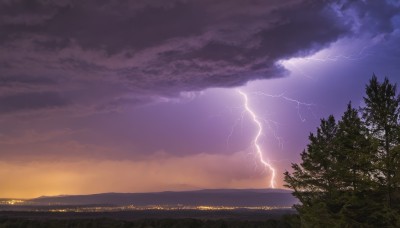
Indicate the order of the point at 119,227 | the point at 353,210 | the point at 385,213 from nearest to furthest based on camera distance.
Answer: the point at 385,213, the point at 353,210, the point at 119,227

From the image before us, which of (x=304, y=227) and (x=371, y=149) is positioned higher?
(x=371, y=149)

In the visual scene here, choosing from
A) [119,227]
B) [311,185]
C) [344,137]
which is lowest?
[119,227]

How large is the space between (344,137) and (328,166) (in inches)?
291

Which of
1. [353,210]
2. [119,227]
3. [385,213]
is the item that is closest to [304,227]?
[353,210]

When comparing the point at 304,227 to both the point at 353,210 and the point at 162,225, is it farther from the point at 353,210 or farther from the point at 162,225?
the point at 162,225

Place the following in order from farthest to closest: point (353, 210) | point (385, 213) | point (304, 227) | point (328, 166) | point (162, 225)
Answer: point (162, 225), point (328, 166), point (304, 227), point (353, 210), point (385, 213)

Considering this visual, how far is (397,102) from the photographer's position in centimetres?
2542

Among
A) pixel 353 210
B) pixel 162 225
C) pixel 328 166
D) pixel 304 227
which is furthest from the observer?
pixel 162 225

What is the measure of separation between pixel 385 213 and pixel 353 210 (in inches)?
84.4

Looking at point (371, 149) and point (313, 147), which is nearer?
point (371, 149)

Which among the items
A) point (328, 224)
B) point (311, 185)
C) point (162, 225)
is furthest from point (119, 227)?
point (328, 224)

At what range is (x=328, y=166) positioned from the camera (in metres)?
35.0

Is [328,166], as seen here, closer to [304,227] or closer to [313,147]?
[313,147]

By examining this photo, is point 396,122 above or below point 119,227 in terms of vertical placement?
above
